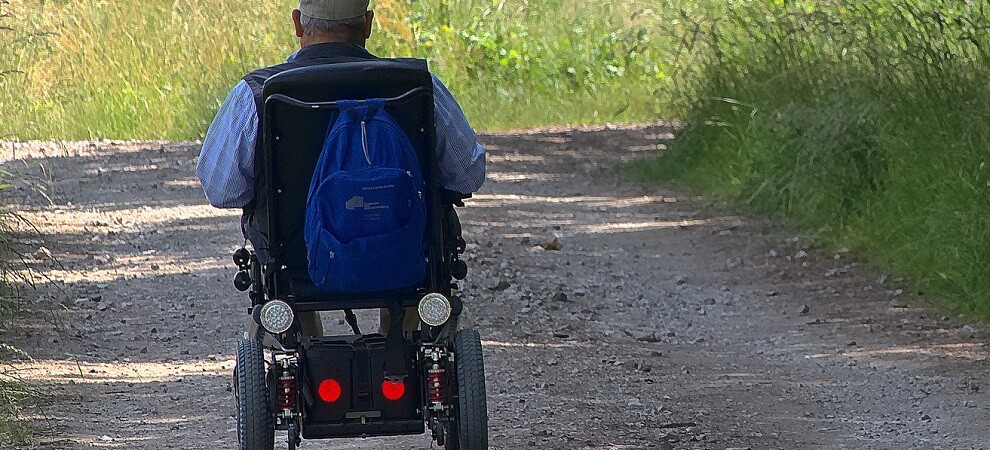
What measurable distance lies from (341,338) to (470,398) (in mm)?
377

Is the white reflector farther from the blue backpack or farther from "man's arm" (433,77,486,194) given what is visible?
"man's arm" (433,77,486,194)

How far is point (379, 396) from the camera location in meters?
3.99

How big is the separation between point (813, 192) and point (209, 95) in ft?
20.0

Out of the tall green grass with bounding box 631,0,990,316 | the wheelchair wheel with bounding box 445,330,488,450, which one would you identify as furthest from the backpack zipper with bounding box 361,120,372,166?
the tall green grass with bounding box 631,0,990,316

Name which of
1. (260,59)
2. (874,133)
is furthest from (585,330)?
(260,59)

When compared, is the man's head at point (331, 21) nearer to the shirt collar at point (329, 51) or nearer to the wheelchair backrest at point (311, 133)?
the shirt collar at point (329, 51)

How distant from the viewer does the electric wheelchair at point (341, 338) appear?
12.8ft

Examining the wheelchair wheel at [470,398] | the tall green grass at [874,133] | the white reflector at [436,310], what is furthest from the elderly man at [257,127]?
the tall green grass at [874,133]

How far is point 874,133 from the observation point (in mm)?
8445

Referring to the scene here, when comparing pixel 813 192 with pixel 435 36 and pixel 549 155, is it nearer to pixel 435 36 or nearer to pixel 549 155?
pixel 549 155

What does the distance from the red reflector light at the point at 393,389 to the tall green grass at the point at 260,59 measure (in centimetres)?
867

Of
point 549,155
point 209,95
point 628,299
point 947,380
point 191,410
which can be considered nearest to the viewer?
point 191,410

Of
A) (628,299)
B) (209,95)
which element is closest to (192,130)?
(209,95)

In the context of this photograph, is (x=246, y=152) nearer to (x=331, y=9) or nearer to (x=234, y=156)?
(x=234, y=156)
